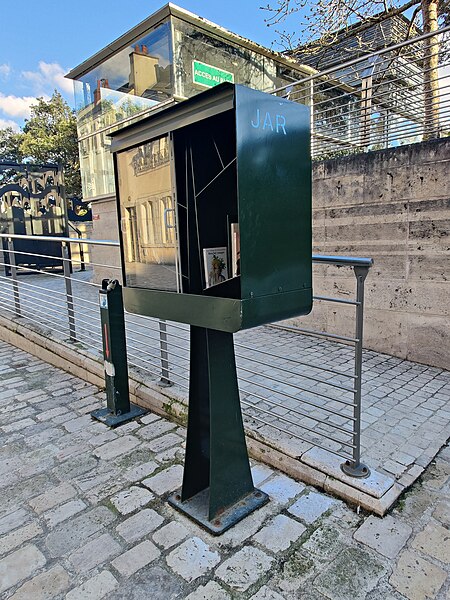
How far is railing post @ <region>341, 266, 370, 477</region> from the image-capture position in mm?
2023

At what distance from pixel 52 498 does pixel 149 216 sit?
1.59 meters

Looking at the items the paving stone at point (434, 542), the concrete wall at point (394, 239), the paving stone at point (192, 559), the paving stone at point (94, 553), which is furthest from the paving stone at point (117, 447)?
the concrete wall at point (394, 239)

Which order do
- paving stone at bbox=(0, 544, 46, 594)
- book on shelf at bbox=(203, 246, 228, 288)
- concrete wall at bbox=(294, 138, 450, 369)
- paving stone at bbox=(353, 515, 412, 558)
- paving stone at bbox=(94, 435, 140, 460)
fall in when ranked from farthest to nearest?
1. concrete wall at bbox=(294, 138, 450, 369)
2. paving stone at bbox=(94, 435, 140, 460)
3. book on shelf at bbox=(203, 246, 228, 288)
4. paving stone at bbox=(353, 515, 412, 558)
5. paving stone at bbox=(0, 544, 46, 594)

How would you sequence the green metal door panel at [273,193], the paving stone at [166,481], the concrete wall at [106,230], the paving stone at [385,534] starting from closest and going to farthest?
1. the green metal door panel at [273,193]
2. the paving stone at [385,534]
3. the paving stone at [166,481]
4. the concrete wall at [106,230]

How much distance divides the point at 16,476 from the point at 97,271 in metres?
6.31

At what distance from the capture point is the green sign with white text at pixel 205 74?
706cm

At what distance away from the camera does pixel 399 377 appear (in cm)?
385

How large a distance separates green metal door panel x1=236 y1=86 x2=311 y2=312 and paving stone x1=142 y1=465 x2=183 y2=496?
1253mm

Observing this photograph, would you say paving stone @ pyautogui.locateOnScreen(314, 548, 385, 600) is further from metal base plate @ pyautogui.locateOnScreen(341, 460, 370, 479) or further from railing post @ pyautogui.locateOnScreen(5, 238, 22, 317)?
railing post @ pyautogui.locateOnScreen(5, 238, 22, 317)

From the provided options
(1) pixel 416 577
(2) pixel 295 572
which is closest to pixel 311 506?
(2) pixel 295 572

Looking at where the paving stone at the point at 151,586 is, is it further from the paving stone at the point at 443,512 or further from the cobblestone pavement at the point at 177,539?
the paving stone at the point at 443,512

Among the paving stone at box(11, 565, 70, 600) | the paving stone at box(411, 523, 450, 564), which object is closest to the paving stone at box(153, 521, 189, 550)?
the paving stone at box(11, 565, 70, 600)

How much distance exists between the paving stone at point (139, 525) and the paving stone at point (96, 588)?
8.4 inches

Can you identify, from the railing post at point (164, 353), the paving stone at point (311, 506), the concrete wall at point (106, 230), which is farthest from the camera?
the concrete wall at point (106, 230)
